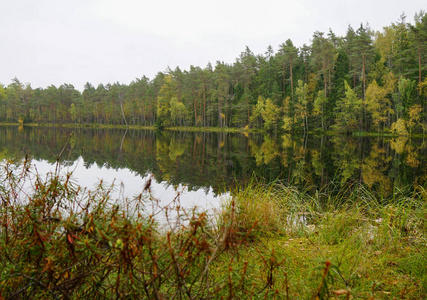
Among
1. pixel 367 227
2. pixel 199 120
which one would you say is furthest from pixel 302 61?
pixel 367 227

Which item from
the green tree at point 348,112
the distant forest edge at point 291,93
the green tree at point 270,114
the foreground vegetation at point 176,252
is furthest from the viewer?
the green tree at point 270,114

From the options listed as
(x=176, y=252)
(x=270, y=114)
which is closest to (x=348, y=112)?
(x=270, y=114)

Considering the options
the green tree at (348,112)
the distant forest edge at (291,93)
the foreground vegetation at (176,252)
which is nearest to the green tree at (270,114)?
the distant forest edge at (291,93)

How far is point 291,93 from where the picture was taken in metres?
52.5

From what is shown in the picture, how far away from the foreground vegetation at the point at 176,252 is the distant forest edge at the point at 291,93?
39.5 meters

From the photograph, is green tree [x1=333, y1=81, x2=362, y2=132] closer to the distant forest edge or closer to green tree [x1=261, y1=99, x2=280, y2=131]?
the distant forest edge

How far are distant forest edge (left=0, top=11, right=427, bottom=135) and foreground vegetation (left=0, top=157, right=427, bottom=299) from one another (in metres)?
39.5

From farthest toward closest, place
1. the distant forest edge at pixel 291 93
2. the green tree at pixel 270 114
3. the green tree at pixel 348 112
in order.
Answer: the green tree at pixel 270 114
the green tree at pixel 348 112
the distant forest edge at pixel 291 93

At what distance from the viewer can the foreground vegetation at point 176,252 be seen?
1.42 meters

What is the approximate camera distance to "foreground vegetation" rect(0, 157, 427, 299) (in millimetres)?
1418

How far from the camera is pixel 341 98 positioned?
4312cm

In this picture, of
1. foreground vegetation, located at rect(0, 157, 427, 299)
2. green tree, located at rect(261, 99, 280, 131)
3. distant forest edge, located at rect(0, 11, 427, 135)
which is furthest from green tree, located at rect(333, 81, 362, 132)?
foreground vegetation, located at rect(0, 157, 427, 299)

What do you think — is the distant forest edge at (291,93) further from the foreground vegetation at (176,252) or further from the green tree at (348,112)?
the foreground vegetation at (176,252)

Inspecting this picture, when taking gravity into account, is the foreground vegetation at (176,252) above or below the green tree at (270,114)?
below
